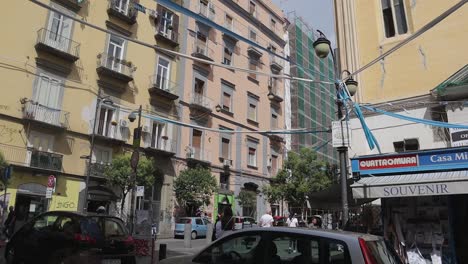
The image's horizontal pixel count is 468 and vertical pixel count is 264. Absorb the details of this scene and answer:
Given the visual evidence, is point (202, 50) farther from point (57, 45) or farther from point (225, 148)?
point (57, 45)

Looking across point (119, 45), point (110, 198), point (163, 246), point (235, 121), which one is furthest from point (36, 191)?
point (235, 121)

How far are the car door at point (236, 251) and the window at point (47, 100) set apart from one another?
1908cm

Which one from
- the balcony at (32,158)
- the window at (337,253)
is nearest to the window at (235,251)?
the window at (337,253)

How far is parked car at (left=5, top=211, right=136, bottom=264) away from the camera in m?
8.62

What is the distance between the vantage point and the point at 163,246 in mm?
9562

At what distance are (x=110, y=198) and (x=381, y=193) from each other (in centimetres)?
1886

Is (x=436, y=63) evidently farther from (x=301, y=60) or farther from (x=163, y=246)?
→ (x=301, y=60)

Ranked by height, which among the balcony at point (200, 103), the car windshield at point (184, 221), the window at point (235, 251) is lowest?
the window at point (235, 251)

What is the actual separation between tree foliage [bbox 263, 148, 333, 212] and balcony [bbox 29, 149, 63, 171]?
57.0 feet

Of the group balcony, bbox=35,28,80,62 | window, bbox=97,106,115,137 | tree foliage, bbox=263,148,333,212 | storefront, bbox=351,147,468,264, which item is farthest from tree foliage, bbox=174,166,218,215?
storefront, bbox=351,147,468,264

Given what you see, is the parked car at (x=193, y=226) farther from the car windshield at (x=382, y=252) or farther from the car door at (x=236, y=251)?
the car windshield at (x=382, y=252)

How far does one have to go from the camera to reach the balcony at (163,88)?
2836 centimetres

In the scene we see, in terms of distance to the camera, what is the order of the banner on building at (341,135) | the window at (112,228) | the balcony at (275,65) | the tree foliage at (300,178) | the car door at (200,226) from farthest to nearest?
the balcony at (275,65), the tree foliage at (300,178), the car door at (200,226), the banner on building at (341,135), the window at (112,228)

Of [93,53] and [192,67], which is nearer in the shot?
[93,53]
